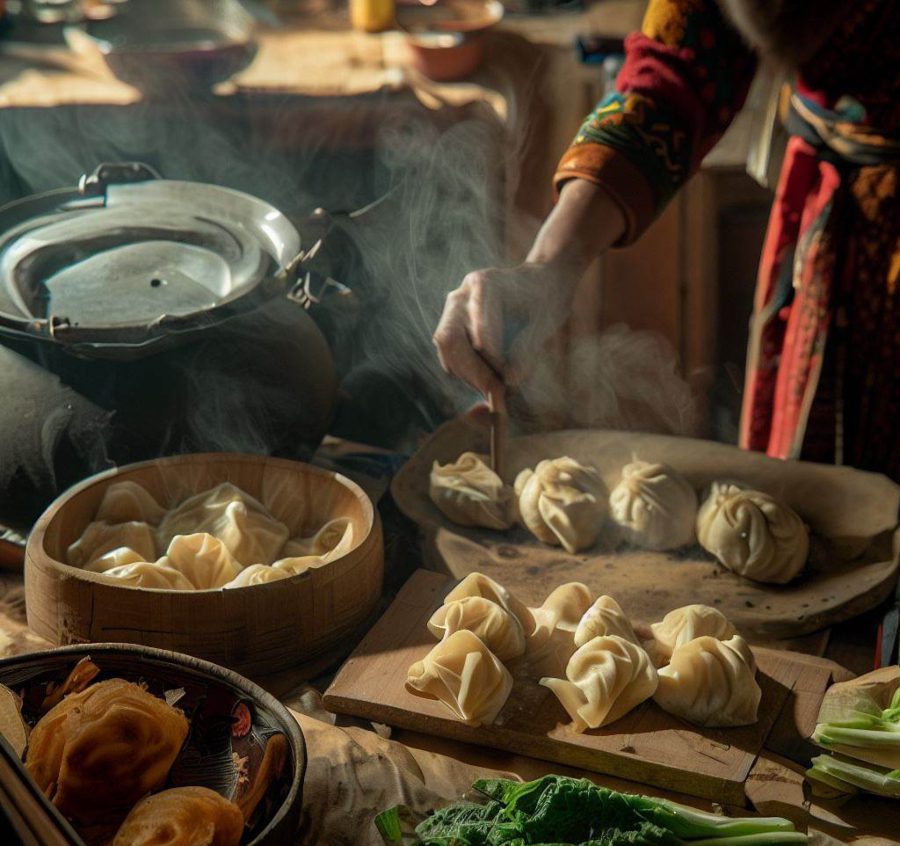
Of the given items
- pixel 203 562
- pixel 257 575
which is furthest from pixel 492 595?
pixel 203 562

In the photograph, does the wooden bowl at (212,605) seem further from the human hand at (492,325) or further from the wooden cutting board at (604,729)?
the human hand at (492,325)

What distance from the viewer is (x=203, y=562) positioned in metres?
1.90

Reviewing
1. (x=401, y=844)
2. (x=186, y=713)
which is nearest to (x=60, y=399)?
(x=186, y=713)

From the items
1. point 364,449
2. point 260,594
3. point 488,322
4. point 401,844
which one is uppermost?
point 488,322

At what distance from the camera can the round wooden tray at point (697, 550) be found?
2.03m

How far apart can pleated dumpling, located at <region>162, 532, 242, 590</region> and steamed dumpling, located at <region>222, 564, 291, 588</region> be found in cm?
4

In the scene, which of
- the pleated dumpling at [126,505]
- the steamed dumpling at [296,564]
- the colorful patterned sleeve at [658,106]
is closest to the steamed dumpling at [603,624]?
the steamed dumpling at [296,564]

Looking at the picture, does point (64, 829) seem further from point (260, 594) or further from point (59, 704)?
point (260, 594)

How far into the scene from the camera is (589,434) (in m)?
2.68

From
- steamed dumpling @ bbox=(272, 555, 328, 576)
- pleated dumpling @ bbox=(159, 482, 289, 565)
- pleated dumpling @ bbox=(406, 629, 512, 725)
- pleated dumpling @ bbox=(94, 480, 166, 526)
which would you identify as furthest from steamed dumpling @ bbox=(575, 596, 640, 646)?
pleated dumpling @ bbox=(94, 480, 166, 526)

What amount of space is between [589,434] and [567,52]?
2794mm

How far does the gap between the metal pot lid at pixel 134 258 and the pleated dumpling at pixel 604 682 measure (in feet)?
3.15

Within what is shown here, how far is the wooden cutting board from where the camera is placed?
1606 millimetres

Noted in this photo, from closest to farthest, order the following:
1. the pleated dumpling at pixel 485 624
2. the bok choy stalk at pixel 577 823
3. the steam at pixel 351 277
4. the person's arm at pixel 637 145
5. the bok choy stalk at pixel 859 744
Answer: the bok choy stalk at pixel 577 823 < the bok choy stalk at pixel 859 744 < the pleated dumpling at pixel 485 624 < the steam at pixel 351 277 < the person's arm at pixel 637 145
